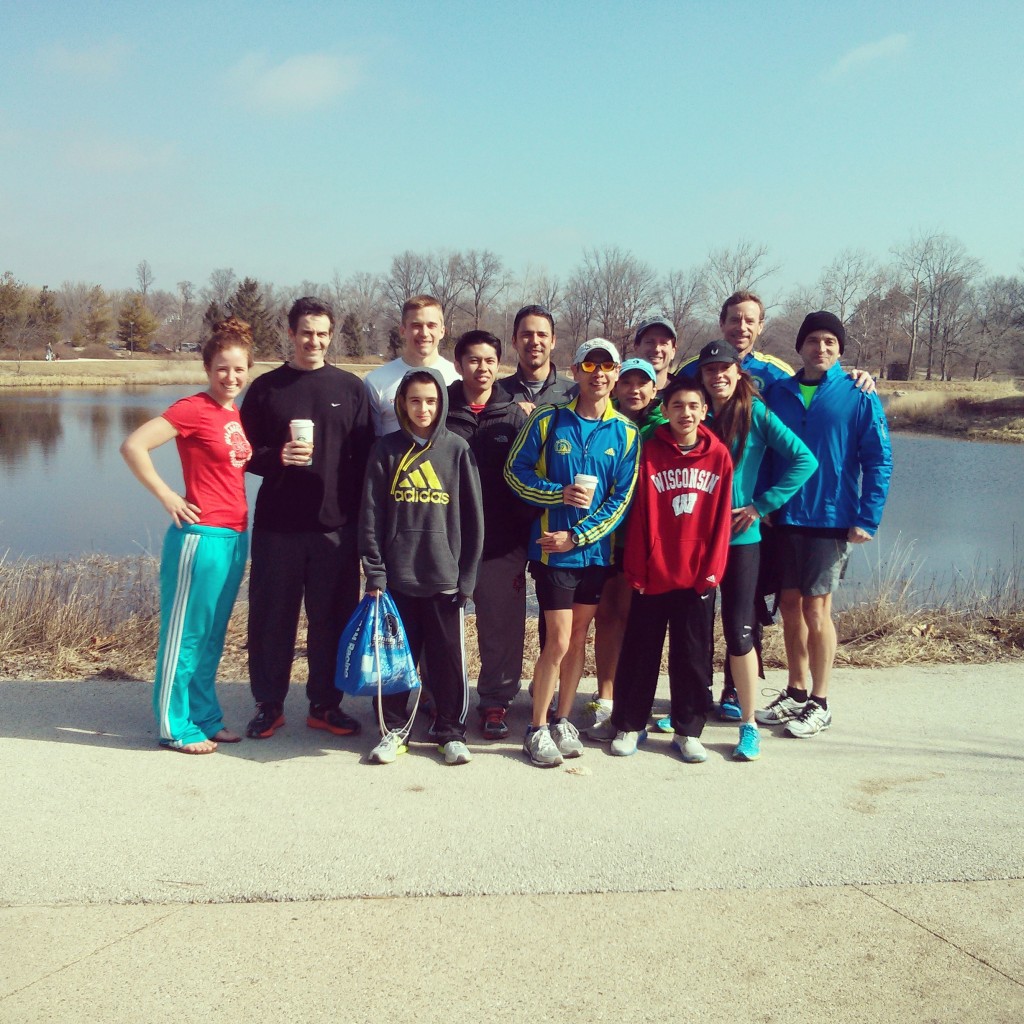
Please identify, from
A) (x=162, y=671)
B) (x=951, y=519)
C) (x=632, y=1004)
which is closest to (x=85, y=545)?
(x=162, y=671)

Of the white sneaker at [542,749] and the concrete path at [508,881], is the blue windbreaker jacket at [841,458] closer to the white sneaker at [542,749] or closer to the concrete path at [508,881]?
the concrete path at [508,881]

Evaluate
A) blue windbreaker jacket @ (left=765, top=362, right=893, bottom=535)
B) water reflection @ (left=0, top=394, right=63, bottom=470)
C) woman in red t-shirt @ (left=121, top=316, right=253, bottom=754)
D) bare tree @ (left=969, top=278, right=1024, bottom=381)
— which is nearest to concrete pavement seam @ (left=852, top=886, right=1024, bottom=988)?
blue windbreaker jacket @ (left=765, top=362, right=893, bottom=535)

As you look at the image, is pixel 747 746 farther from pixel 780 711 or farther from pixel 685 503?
pixel 685 503

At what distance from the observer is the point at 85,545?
528 inches

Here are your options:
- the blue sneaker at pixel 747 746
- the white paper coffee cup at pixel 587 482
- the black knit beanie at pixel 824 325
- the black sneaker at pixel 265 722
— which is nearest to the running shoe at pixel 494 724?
the black sneaker at pixel 265 722

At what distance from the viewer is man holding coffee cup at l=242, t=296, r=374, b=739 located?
4484 millimetres

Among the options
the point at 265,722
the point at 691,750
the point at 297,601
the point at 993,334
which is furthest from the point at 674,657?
the point at 993,334

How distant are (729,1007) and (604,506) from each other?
2.29 meters

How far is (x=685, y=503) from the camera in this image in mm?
4301

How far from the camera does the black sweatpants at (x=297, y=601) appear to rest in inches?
177

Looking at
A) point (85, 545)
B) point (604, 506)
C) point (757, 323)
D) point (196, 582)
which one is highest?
point (757, 323)

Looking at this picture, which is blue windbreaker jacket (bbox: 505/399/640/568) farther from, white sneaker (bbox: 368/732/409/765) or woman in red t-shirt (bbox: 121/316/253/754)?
woman in red t-shirt (bbox: 121/316/253/754)

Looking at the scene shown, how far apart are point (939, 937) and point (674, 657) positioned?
1.75m

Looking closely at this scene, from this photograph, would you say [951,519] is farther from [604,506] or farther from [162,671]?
[162,671]
